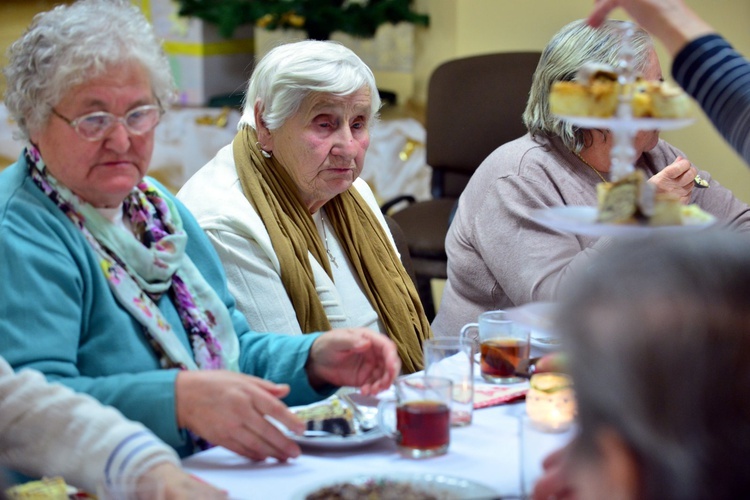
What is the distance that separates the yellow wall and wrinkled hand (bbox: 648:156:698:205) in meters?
1.74

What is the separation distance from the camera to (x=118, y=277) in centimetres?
164

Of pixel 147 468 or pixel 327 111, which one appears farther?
pixel 327 111

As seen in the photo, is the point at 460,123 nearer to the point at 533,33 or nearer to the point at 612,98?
the point at 533,33

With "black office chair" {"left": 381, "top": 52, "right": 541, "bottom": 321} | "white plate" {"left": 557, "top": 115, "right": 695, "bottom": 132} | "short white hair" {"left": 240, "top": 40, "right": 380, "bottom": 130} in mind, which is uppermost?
"white plate" {"left": 557, "top": 115, "right": 695, "bottom": 132}

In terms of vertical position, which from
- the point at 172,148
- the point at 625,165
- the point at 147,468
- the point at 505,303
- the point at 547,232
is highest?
the point at 625,165

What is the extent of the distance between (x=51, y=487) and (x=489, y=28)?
12.0 ft

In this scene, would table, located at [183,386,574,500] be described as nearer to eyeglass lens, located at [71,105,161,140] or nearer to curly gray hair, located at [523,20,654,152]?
eyeglass lens, located at [71,105,161,140]

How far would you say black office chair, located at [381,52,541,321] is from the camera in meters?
3.91

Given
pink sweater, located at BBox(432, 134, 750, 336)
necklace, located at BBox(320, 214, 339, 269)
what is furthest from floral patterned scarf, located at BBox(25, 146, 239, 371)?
pink sweater, located at BBox(432, 134, 750, 336)

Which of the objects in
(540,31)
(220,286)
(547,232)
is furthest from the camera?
(540,31)

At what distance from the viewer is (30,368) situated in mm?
1466

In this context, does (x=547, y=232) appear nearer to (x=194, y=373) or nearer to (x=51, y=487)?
(x=194, y=373)

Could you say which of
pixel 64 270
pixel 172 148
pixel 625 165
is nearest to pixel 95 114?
pixel 64 270

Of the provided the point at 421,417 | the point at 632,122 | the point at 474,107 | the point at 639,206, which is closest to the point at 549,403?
the point at 421,417
